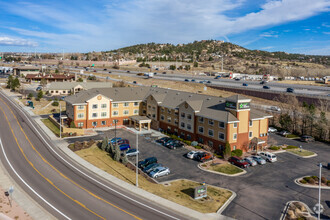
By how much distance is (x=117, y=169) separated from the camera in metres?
45.9

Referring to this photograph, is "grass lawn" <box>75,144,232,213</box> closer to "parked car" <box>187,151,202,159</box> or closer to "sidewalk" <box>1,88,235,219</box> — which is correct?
"sidewalk" <box>1,88,235,219</box>

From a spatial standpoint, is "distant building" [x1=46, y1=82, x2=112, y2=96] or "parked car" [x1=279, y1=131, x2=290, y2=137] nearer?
"parked car" [x1=279, y1=131, x2=290, y2=137]

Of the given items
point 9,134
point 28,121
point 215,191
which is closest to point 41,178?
point 215,191

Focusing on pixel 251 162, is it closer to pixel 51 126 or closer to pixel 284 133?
pixel 284 133

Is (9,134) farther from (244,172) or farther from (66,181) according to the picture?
(244,172)

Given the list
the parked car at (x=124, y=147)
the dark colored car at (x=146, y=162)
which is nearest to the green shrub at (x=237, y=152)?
the dark colored car at (x=146, y=162)

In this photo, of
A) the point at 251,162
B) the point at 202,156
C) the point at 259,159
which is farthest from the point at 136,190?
the point at 259,159

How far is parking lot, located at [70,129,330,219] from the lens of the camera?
3484cm

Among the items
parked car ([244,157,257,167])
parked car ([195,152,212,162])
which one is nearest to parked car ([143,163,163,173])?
parked car ([195,152,212,162])

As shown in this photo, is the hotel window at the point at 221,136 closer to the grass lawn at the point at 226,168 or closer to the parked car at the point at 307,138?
the grass lawn at the point at 226,168

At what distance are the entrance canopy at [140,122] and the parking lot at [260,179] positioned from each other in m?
9.47

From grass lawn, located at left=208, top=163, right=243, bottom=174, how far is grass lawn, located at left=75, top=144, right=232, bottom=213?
25.0ft

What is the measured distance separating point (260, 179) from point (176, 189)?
15193mm

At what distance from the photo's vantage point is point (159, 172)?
44.7m
